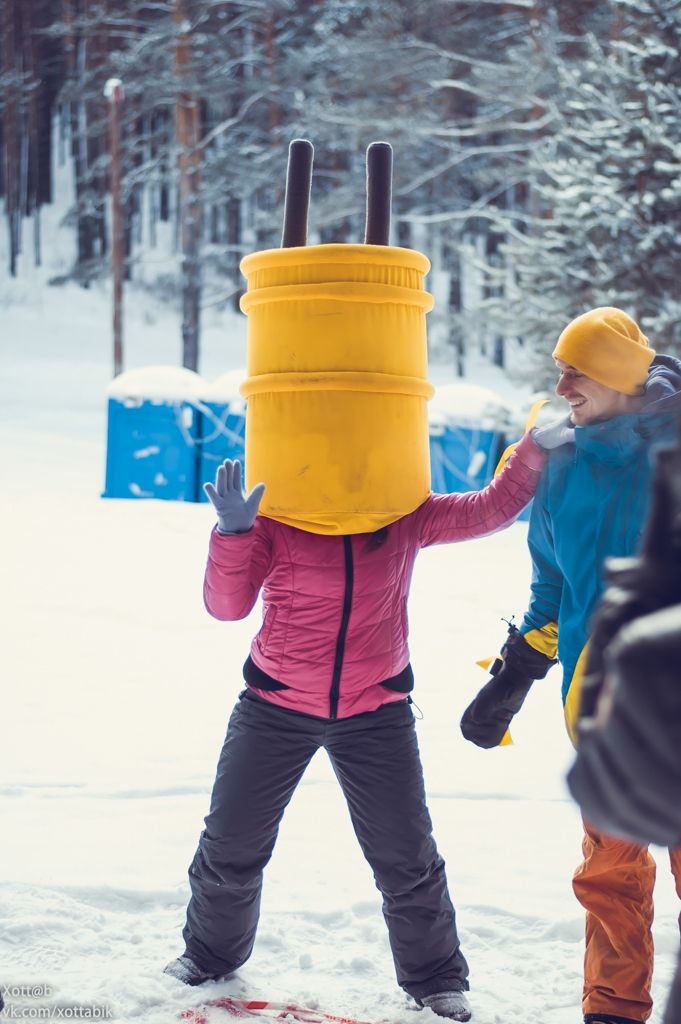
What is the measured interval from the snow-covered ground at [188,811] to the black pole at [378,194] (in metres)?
1.77

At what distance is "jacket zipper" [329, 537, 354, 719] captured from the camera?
95.1 inches

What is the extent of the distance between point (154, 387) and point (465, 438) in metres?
2.95

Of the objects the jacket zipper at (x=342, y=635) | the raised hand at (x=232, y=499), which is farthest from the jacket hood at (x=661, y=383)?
the raised hand at (x=232, y=499)

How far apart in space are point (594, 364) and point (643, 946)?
1.21m

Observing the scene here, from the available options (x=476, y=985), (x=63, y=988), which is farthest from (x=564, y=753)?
(x=63, y=988)

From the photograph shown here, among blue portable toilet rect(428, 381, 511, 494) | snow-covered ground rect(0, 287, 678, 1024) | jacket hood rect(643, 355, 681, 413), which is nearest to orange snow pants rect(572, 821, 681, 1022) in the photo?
snow-covered ground rect(0, 287, 678, 1024)

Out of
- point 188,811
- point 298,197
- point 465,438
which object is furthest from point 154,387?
point 298,197

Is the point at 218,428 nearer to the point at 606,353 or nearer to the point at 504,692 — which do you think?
the point at 504,692

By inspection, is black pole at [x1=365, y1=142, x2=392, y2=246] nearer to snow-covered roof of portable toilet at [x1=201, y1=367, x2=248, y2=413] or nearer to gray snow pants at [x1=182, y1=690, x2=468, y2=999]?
gray snow pants at [x1=182, y1=690, x2=468, y2=999]

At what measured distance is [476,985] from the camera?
2.67 meters

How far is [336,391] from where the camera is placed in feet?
8.06

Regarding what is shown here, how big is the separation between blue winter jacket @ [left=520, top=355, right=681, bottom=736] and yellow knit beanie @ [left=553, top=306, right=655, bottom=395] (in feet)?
0.17

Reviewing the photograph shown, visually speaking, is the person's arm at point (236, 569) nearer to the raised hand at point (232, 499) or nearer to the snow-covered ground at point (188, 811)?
the raised hand at point (232, 499)

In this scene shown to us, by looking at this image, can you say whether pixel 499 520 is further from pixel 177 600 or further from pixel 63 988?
pixel 177 600
